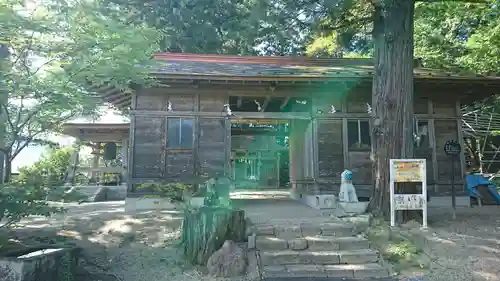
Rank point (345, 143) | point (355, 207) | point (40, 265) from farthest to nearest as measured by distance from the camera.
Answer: point (345, 143) < point (355, 207) < point (40, 265)

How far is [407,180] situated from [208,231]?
373 cm

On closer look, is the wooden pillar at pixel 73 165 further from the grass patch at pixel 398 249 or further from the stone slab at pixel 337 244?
the grass patch at pixel 398 249

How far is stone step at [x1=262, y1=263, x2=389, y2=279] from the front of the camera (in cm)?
485

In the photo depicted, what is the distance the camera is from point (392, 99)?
6.91m

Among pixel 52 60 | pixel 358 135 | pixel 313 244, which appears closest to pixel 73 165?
pixel 52 60

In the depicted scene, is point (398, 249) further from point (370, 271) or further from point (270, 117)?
point (270, 117)

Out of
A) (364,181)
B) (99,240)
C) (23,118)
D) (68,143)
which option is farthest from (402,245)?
(68,143)

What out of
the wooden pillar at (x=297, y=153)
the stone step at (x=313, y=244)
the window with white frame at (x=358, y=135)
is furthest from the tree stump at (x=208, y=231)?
the wooden pillar at (x=297, y=153)

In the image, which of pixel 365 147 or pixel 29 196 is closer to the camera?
pixel 29 196

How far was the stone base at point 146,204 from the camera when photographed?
28.1 ft

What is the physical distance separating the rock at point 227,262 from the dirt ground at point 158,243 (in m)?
0.18

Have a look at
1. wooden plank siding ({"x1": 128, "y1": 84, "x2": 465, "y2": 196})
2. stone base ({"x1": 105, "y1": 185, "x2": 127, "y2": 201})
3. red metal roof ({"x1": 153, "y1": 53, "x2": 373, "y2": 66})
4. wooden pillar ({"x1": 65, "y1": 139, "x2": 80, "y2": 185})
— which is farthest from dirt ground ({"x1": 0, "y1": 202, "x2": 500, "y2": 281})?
wooden pillar ({"x1": 65, "y1": 139, "x2": 80, "y2": 185})

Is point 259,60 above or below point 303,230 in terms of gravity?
above

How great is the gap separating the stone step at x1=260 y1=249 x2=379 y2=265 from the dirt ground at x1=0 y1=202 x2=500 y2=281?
0.81 meters
